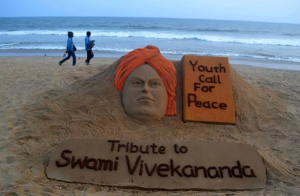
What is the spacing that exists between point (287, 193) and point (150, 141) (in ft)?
5.86

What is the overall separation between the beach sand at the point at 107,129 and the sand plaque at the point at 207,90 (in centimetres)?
19

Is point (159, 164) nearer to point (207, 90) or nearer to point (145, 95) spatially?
point (145, 95)

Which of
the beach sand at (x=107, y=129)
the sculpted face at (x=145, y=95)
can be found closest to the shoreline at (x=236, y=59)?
the beach sand at (x=107, y=129)

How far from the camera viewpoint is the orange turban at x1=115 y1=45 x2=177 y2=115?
4.19 m

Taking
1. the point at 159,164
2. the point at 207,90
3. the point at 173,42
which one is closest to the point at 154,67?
the point at 207,90

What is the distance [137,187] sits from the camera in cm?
303

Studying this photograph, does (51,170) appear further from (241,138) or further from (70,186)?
(241,138)

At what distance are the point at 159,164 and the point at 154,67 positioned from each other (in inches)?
62.6

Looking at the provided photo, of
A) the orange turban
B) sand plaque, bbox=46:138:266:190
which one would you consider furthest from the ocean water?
sand plaque, bbox=46:138:266:190

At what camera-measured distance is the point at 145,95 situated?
155 inches

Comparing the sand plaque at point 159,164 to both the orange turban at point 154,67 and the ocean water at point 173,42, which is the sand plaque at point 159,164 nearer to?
the orange turban at point 154,67

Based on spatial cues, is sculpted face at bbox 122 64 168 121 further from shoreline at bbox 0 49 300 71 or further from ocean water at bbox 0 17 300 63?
ocean water at bbox 0 17 300 63

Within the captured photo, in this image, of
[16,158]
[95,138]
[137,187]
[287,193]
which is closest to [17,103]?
[16,158]

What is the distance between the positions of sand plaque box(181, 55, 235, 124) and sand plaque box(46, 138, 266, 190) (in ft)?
2.17
